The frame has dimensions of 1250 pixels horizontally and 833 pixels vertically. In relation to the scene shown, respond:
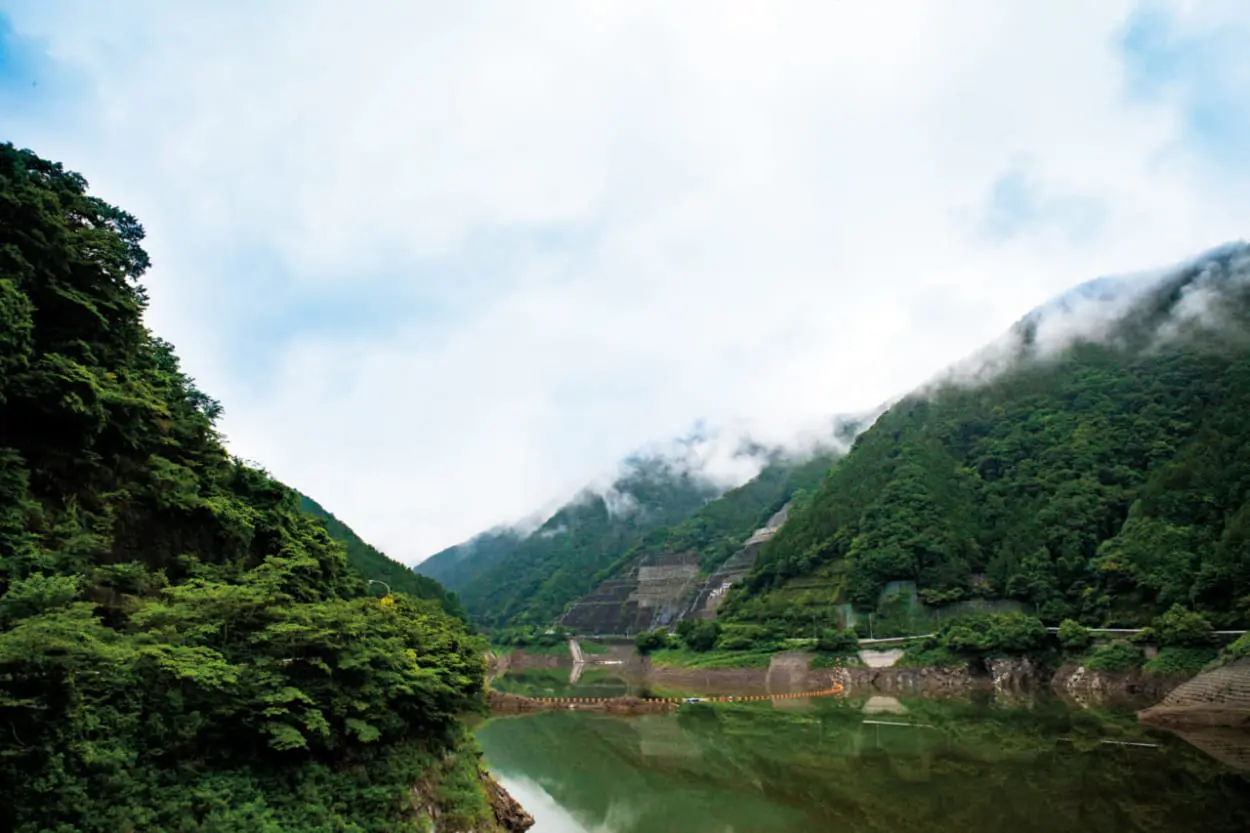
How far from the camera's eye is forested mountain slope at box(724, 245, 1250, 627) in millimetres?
45812

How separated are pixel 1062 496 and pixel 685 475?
105 meters

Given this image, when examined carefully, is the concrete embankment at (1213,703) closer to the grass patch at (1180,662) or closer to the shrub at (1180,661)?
the grass patch at (1180,662)

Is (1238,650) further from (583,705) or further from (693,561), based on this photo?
(693,561)

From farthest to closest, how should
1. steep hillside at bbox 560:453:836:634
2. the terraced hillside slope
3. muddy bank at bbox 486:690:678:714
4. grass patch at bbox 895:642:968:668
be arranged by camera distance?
the terraced hillside slope, steep hillside at bbox 560:453:836:634, grass patch at bbox 895:642:968:668, muddy bank at bbox 486:690:678:714

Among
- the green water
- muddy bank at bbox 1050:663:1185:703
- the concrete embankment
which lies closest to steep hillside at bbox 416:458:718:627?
muddy bank at bbox 1050:663:1185:703

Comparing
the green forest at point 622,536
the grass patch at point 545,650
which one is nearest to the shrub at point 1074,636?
the grass patch at point 545,650

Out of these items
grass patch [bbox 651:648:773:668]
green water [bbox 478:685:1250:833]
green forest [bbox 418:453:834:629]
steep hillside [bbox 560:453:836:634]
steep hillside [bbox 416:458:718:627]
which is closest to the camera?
green water [bbox 478:685:1250:833]

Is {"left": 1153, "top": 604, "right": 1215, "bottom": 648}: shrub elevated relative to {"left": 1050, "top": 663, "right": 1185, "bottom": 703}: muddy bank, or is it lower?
elevated

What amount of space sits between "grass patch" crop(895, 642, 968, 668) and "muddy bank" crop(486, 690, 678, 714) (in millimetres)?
16688

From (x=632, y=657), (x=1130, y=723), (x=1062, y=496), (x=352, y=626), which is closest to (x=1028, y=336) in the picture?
(x=1062, y=496)

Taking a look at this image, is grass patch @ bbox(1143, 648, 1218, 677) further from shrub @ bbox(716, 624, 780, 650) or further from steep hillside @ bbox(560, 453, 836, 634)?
steep hillside @ bbox(560, 453, 836, 634)

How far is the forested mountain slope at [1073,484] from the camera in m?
45.8

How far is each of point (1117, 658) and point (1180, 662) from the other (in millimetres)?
3999

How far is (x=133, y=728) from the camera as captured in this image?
8.48 meters
